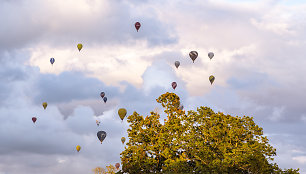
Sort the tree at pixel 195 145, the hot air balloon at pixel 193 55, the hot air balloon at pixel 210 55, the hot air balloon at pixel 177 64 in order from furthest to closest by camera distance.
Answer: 1. the hot air balloon at pixel 177 64
2. the hot air balloon at pixel 210 55
3. the hot air balloon at pixel 193 55
4. the tree at pixel 195 145

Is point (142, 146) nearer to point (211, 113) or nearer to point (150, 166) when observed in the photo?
point (150, 166)

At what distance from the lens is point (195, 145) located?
173 ft

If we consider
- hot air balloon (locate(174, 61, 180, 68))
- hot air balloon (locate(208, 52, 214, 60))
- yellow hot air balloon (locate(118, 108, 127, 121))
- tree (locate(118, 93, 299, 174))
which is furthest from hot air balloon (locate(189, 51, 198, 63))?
tree (locate(118, 93, 299, 174))

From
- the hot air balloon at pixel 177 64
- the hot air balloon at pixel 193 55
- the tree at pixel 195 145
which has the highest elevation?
the hot air balloon at pixel 177 64

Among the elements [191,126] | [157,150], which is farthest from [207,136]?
[157,150]

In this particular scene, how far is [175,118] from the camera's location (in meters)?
55.9

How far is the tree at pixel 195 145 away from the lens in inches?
2016

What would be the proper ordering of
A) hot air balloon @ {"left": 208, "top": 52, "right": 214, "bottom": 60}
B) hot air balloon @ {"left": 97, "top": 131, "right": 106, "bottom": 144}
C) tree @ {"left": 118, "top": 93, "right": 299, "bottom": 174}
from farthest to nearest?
1. hot air balloon @ {"left": 208, "top": 52, "right": 214, "bottom": 60}
2. hot air balloon @ {"left": 97, "top": 131, "right": 106, "bottom": 144}
3. tree @ {"left": 118, "top": 93, "right": 299, "bottom": 174}

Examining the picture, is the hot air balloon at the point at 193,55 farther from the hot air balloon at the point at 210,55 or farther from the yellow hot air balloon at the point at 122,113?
the yellow hot air balloon at the point at 122,113

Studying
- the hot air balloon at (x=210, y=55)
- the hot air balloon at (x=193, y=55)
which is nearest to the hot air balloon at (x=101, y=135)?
the hot air balloon at (x=193, y=55)

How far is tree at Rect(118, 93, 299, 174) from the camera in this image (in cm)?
5122

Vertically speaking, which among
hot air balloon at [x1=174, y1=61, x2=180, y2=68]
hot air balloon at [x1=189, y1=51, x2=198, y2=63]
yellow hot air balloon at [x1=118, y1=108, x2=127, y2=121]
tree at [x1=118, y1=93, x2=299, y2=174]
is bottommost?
tree at [x1=118, y1=93, x2=299, y2=174]

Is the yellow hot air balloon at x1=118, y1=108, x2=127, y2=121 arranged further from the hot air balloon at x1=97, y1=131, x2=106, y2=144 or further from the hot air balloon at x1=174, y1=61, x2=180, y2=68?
the hot air balloon at x1=174, y1=61, x2=180, y2=68

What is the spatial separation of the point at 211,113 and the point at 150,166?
351 inches
